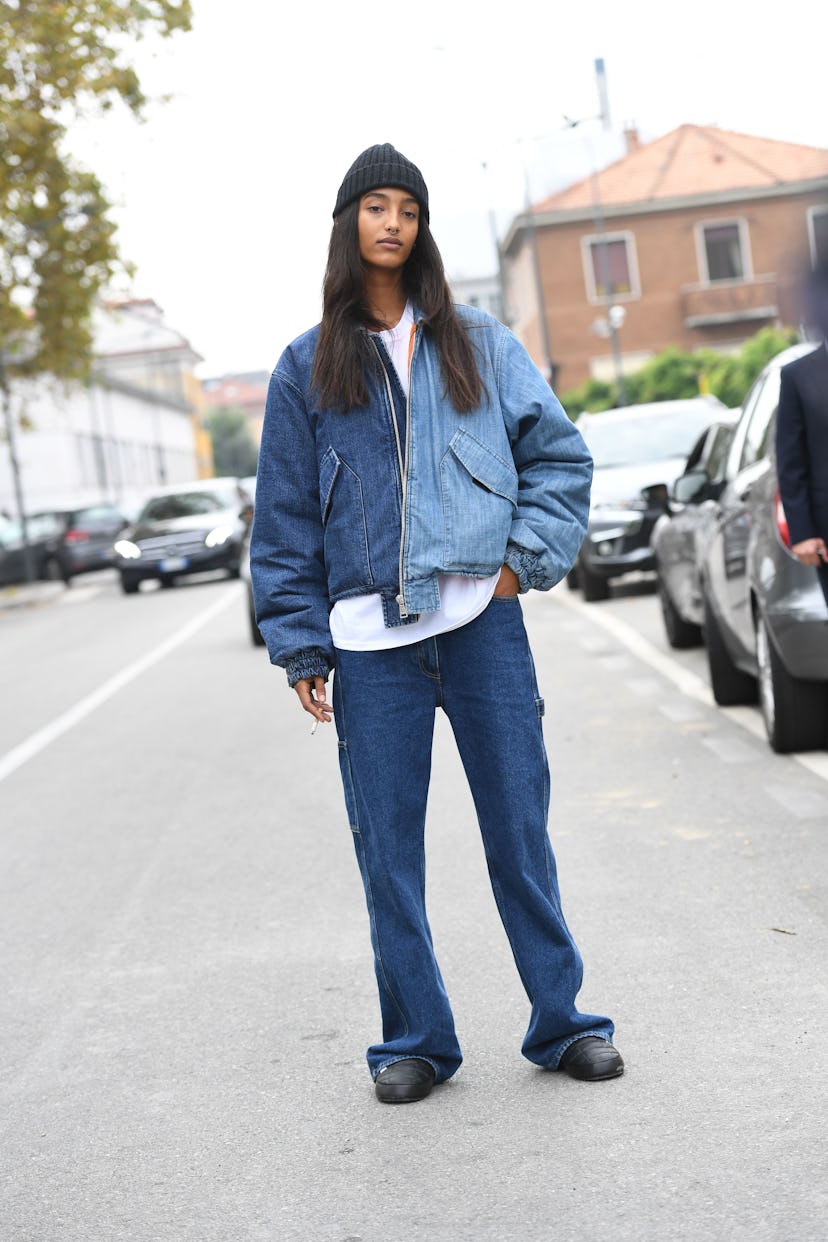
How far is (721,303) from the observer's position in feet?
203

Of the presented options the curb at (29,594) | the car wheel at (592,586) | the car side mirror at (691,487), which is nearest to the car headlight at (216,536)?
the curb at (29,594)

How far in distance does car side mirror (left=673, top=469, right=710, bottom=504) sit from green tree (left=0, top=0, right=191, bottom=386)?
20607 millimetres

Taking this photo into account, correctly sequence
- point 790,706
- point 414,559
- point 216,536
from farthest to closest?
point 216,536 < point 790,706 < point 414,559

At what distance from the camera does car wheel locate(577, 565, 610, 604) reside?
17.5 meters

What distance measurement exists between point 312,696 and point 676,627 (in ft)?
28.4

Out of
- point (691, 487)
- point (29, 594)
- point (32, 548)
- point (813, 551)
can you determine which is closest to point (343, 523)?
point (813, 551)

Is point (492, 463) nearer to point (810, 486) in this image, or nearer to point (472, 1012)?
point (472, 1012)

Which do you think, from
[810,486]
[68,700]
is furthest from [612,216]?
[810,486]

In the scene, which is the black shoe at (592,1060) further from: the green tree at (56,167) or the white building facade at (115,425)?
the white building facade at (115,425)

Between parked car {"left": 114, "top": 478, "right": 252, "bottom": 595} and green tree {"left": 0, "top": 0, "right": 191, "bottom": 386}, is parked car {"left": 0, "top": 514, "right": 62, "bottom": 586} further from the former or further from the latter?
parked car {"left": 114, "top": 478, "right": 252, "bottom": 595}

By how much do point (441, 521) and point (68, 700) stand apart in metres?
10.7

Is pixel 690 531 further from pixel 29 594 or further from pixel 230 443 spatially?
pixel 230 443

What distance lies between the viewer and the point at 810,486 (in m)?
5.84

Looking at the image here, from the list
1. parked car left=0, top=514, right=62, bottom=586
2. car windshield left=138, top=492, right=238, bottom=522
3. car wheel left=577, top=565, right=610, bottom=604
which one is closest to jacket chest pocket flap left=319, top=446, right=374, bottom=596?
car wheel left=577, top=565, right=610, bottom=604
